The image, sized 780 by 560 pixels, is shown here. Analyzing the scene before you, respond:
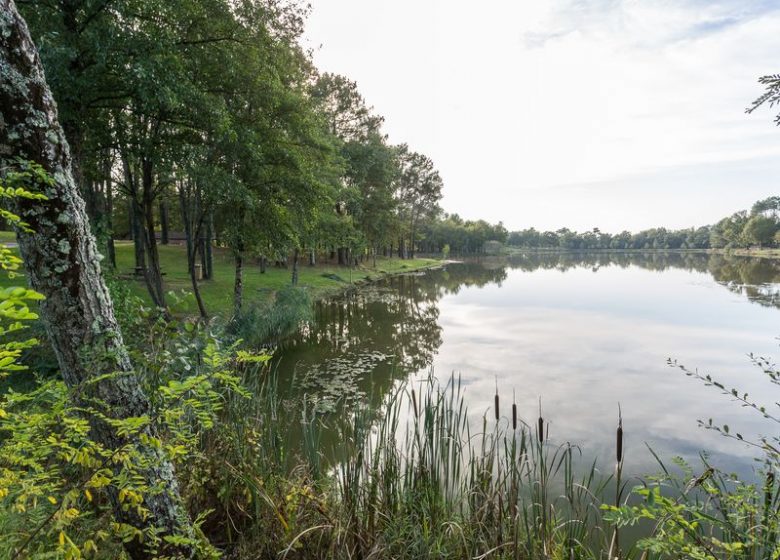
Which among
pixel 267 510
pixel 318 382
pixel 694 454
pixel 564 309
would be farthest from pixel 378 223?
pixel 267 510

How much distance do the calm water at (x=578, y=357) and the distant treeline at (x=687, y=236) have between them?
7991cm

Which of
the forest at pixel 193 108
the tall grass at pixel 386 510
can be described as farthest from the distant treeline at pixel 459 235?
the tall grass at pixel 386 510

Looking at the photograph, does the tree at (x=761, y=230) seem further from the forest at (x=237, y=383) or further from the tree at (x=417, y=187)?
the forest at (x=237, y=383)

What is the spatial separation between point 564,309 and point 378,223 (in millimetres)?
18077

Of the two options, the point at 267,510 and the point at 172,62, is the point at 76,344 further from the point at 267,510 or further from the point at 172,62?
the point at 172,62

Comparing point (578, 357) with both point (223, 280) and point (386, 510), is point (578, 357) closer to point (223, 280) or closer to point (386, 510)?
point (386, 510)

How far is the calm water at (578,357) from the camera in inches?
322

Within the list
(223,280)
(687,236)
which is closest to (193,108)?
(223,280)

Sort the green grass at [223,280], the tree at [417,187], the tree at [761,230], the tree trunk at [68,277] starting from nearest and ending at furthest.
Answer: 1. the tree trunk at [68,277]
2. the green grass at [223,280]
3. the tree at [417,187]
4. the tree at [761,230]

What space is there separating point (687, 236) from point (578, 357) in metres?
155

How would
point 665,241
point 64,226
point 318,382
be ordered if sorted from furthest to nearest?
point 665,241
point 318,382
point 64,226

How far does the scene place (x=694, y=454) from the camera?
7.22m

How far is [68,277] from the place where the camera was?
2.46m

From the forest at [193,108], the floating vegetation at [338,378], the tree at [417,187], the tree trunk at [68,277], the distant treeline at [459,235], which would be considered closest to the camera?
the tree trunk at [68,277]
